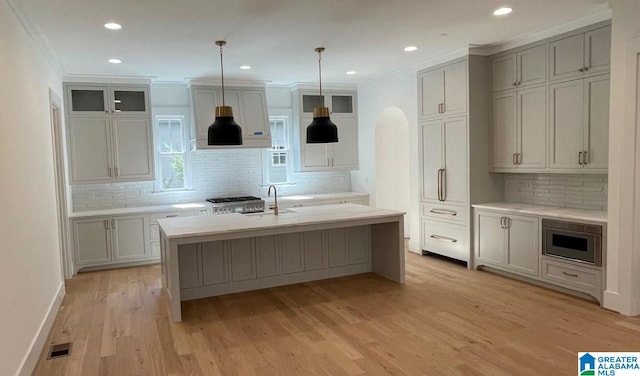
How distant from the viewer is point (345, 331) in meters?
3.71

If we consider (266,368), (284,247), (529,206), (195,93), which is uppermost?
(195,93)

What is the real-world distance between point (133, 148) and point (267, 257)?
2924 millimetres

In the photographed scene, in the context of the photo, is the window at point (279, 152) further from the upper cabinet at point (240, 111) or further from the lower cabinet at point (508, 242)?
the lower cabinet at point (508, 242)

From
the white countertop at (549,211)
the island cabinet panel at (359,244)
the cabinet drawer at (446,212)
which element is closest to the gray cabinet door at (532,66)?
the white countertop at (549,211)

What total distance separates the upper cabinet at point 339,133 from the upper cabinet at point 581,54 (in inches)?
143

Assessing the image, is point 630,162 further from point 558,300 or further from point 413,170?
point 413,170

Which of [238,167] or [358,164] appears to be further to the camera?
[358,164]

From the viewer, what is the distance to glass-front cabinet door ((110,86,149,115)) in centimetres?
634

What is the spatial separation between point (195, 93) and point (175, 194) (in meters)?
1.62

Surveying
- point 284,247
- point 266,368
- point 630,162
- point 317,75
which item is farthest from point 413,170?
point 266,368

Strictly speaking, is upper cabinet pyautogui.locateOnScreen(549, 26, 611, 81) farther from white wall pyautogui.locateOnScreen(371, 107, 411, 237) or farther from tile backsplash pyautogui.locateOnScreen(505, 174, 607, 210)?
white wall pyautogui.locateOnScreen(371, 107, 411, 237)

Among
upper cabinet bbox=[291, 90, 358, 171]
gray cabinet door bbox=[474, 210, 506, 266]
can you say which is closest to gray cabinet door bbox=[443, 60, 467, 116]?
gray cabinet door bbox=[474, 210, 506, 266]

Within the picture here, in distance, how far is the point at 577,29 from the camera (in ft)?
14.6

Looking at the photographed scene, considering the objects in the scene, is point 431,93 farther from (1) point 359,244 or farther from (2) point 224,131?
(2) point 224,131
